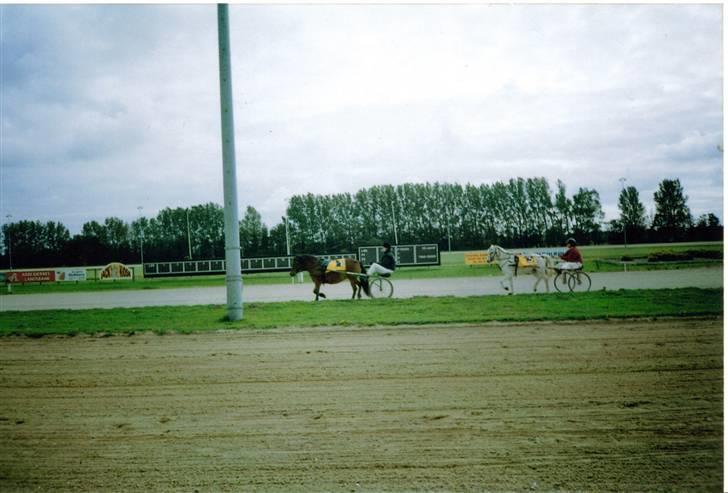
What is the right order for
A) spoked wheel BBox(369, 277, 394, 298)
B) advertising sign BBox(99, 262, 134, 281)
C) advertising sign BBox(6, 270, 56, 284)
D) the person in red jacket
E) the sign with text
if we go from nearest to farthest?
→ spoked wheel BBox(369, 277, 394, 298)
the person in red jacket
advertising sign BBox(6, 270, 56, 284)
the sign with text
advertising sign BBox(99, 262, 134, 281)

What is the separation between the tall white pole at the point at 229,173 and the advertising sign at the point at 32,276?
28.1 m

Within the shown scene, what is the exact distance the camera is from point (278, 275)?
34.6 metres

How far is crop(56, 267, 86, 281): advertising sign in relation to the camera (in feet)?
118

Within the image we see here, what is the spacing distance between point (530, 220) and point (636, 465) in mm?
56635

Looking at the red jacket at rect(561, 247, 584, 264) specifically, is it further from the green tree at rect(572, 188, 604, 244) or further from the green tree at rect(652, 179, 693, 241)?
the green tree at rect(572, 188, 604, 244)

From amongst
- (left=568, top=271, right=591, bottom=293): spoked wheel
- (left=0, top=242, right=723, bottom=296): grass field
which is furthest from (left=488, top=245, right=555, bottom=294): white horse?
(left=0, top=242, right=723, bottom=296): grass field

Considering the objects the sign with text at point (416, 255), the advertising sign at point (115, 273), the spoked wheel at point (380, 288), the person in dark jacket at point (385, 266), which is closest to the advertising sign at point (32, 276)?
the advertising sign at point (115, 273)

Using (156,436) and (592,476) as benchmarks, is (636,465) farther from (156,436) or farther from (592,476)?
(156,436)

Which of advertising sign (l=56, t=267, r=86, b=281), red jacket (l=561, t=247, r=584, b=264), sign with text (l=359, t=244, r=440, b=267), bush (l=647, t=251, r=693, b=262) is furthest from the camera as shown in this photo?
advertising sign (l=56, t=267, r=86, b=281)

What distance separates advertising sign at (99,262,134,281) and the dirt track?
96.2 feet

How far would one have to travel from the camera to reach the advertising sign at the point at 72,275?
36.0 m

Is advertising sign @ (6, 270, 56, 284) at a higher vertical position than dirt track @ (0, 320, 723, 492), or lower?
higher

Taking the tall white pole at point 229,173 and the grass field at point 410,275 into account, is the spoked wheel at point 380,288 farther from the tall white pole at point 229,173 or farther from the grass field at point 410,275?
the grass field at point 410,275

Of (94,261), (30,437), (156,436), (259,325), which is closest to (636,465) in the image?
(156,436)
